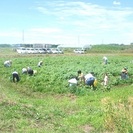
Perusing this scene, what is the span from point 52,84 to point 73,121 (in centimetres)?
1026

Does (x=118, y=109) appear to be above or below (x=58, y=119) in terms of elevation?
above

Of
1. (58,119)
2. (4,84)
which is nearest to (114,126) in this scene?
(58,119)

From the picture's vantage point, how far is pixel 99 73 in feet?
90.3

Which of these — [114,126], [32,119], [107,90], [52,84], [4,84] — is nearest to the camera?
[114,126]

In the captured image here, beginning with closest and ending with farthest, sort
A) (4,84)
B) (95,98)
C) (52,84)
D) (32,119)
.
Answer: (32,119)
(95,98)
(52,84)
(4,84)

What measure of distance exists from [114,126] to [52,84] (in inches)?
532

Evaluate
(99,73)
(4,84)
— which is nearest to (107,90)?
(99,73)

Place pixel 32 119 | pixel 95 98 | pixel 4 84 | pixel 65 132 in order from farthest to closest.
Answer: pixel 4 84, pixel 95 98, pixel 32 119, pixel 65 132

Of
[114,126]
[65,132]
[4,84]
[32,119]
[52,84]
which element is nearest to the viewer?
[114,126]

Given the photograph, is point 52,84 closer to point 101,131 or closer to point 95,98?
point 95,98

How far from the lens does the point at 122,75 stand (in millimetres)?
25812

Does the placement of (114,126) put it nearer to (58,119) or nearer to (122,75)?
(58,119)

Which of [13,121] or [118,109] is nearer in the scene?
[118,109]

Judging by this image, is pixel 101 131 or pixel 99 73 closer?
pixel 101 131
